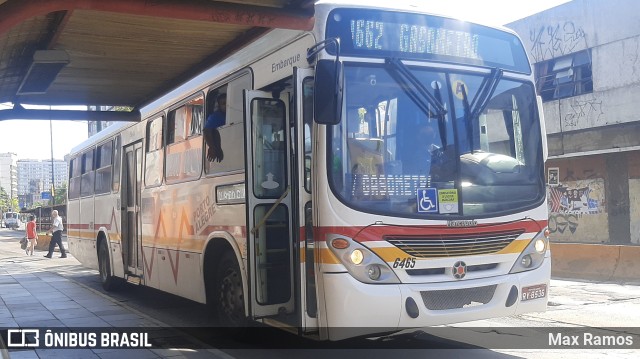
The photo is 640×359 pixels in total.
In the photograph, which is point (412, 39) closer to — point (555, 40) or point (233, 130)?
point (233, 130)

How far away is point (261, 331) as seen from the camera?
751cm

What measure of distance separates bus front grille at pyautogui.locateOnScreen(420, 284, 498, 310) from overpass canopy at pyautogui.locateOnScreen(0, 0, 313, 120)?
8.84 ft

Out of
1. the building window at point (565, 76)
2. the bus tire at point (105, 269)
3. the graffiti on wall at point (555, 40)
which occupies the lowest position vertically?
the bus tire at point (105, 269)

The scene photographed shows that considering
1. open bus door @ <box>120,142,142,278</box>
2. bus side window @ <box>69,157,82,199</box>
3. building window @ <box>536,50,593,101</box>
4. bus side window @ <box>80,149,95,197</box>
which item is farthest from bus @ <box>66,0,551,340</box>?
building window @ <box>536,50,593,101</box>

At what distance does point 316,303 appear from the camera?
5.30 meters

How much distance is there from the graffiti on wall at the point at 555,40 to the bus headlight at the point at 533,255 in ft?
50.7

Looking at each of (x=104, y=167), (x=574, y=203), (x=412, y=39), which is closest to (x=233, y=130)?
(x=412, y=39)

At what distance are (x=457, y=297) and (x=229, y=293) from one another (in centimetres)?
278

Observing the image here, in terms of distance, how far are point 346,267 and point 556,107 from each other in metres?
17.1

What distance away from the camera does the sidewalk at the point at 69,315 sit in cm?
667

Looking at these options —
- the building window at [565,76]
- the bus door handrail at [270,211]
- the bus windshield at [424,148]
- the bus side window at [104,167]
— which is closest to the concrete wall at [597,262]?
the bus windshield at [424,148]

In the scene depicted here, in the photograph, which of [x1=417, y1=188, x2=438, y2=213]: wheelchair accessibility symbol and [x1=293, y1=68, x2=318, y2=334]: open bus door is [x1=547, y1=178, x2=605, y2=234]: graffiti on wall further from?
[x1=293, y1=68, x2=318, y2=334]: open bus door

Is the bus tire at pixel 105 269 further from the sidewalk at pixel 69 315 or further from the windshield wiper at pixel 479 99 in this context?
the windshield wiper at pixel 479 99

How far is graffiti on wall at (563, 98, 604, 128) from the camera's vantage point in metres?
18.8
